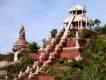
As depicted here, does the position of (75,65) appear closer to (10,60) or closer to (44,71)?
(44,71)

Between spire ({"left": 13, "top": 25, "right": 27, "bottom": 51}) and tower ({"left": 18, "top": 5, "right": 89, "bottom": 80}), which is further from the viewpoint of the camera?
spire ({"left": 13, "top": 25, "right": 27, "bottom": 51})

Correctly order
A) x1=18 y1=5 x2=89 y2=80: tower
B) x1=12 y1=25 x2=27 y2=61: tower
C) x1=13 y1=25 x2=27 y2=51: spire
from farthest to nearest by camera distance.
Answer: x1=13 y1=25 x2=27 y2=51: spire
x1=12 y1=25 x2=27 y2=61: tower
x1=18 y1=5 x2=89 y2=80: tower

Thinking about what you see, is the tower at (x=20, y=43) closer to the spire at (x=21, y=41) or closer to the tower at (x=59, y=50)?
the spire at (x=21, y=41)

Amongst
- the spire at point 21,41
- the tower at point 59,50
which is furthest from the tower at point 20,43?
the tower at point 59,50

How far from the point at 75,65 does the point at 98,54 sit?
1420 millimetres

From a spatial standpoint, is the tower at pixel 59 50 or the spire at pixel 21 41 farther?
the spire at pixel 21 41

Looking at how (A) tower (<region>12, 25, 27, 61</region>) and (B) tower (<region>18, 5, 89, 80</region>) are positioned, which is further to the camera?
(A) tower (<region>12, 25, 27, 61</region>)

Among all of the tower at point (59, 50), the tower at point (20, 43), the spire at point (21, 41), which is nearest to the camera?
the tower at point (59, 50)

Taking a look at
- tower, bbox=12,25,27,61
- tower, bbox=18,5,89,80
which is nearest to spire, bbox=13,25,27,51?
tower, bbox=12,25,27,61

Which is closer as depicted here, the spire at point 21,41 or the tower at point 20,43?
the tower at point 20,43

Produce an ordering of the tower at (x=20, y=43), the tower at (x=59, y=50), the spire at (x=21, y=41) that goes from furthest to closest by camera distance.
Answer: the spire at (x=21, y=41) → the tower at (x=20, y=43) → the tower at (x=59, y=50)

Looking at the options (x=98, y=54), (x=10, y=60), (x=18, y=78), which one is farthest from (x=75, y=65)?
(x=10, y=60)

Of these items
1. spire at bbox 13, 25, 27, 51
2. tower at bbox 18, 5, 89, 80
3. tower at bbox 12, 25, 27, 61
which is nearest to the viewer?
tower at bbox 18, 5, 89, 80

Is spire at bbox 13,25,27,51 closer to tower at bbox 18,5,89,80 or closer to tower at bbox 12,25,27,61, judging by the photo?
tower at bbox 12,25,27,61
